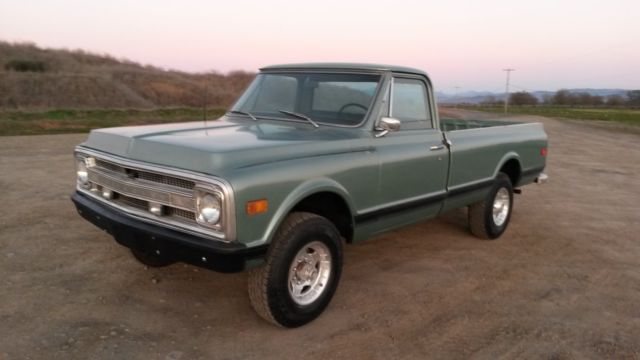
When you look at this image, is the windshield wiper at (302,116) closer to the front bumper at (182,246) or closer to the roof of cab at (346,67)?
the roof of cab at (346,67)

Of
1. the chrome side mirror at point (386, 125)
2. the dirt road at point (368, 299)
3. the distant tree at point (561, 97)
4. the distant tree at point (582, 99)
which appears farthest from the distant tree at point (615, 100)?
the chrome side mirror at point (386, 125)

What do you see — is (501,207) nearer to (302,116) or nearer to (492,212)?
(492,212)

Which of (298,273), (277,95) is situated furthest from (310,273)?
(277,95)

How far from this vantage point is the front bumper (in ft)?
10.3

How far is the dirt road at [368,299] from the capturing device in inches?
137

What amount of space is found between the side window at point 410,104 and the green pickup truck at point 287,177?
0.5 inches

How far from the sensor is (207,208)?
10.4 ft

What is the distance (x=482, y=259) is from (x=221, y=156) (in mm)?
3395

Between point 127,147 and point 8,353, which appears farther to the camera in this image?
point 127,147

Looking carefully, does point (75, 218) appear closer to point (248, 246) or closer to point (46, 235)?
point (46, 235)

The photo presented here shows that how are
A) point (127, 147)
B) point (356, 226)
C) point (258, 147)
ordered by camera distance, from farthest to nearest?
point (356, 226)
point (127, 147)
point (258, 147)

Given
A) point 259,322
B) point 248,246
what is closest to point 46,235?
point 259,322

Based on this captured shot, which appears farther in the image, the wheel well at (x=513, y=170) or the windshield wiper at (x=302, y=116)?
the wheel well at (x=513, y=170)

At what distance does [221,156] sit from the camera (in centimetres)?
318
